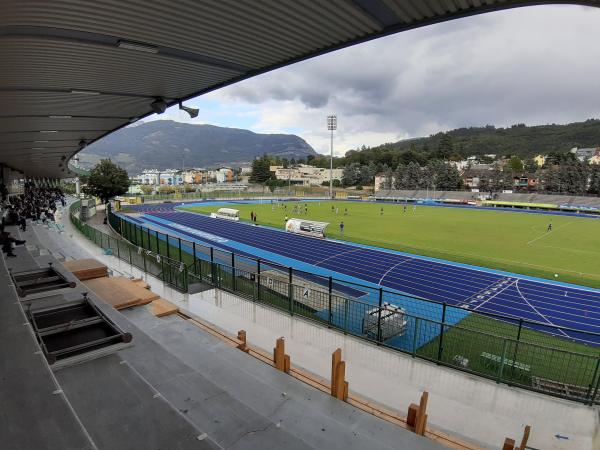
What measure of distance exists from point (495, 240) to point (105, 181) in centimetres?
5191

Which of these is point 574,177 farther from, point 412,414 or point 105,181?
point 412,414

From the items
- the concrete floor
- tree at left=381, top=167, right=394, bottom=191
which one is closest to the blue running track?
the concrete floor

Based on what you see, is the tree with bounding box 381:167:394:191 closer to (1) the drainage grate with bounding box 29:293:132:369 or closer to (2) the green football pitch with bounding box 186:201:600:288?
(2) the green football pitch with bounding box 186:201:600:288

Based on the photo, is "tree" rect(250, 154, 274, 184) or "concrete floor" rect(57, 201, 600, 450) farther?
"tree" rect(250, 154, 274, 184)

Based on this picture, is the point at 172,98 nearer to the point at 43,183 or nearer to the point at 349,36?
the point at 349,36

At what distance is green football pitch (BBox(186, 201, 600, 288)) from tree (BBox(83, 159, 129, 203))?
2437 centimetres

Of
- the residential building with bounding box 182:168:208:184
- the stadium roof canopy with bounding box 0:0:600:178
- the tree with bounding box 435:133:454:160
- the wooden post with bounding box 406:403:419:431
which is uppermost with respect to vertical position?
the tree with bounding box 435:133:454:160

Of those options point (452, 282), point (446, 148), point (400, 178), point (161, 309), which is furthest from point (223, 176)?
point (161, 309)

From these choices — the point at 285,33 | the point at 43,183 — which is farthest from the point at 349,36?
the point at 43,183

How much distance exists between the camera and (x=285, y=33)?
18.0 ft

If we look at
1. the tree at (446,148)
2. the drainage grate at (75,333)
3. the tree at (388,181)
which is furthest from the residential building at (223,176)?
the drainage grate at (75,333)

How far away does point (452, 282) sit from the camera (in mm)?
19125

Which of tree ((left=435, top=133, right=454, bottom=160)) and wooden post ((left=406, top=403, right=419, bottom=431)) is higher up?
tree ((left=435, top=133, right=454, bottom=160))

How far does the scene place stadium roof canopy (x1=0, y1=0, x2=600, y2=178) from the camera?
4535mm
